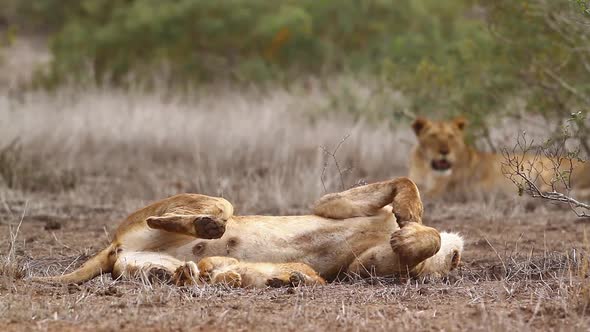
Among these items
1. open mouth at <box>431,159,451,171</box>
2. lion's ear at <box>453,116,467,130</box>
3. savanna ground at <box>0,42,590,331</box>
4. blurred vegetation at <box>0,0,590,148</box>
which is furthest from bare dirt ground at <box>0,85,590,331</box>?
blurred vegetation at <box>0,0,590,148</box>

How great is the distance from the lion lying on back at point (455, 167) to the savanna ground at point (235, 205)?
0.37 m

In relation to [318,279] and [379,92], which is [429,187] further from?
[318,279]

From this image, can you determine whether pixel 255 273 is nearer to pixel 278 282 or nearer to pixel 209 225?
pixel 278 282

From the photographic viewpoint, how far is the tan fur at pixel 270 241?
4.88 meters

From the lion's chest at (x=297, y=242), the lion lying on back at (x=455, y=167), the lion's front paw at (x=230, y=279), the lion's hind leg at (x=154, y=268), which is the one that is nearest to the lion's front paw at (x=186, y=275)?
the lion's hind leg at (x=154, y=268)

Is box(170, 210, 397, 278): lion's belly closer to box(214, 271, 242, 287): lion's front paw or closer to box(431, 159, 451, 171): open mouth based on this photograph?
box(214, 271, 242, 287): lion's front paw

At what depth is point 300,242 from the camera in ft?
16.8

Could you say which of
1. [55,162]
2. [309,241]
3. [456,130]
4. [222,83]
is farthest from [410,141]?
[309,241]

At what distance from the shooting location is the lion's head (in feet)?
33.1

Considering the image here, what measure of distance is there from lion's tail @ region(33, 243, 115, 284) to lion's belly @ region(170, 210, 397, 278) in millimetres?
328

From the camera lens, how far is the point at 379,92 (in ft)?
39.9

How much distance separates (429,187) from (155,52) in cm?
710

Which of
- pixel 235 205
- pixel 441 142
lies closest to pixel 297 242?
pixel 235 205

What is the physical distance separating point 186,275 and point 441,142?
5.77 m
